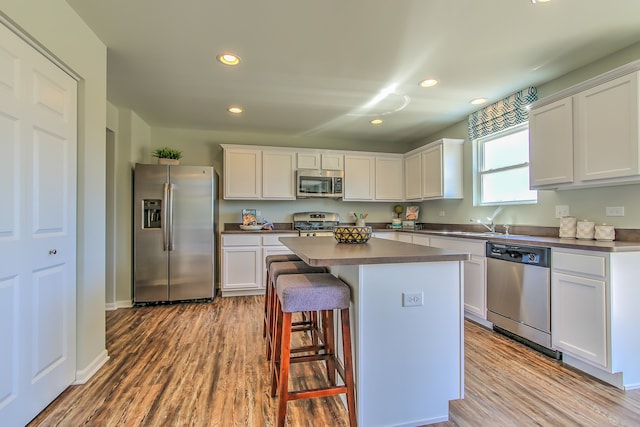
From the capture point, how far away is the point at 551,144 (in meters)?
2.55

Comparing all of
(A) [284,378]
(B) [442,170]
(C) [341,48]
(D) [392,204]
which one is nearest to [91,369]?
(A) [284,378]

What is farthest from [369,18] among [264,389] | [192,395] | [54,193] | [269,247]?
[269,247]

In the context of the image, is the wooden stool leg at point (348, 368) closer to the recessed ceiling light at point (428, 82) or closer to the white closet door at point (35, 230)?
the white closet door at point (35, 230)

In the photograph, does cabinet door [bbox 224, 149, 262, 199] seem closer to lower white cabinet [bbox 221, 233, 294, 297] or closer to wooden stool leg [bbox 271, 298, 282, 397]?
lower white cabinet [bbox 221, 233, 294, 297]

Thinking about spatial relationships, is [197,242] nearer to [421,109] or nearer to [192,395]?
[192,395]

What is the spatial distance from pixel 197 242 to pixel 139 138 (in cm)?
160

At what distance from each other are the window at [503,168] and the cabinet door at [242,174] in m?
3.00

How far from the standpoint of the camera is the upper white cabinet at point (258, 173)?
4285 millimetres

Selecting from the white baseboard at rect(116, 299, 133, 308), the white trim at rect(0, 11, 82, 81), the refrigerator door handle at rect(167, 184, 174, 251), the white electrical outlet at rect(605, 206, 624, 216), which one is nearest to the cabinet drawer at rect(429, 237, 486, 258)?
the white electrical outlet at rect(605, 206, 624, 216)

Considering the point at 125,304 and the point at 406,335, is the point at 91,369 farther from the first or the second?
the point at 406,335

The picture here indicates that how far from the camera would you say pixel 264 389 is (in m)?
1.89

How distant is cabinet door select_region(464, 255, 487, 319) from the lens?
9.62 feet

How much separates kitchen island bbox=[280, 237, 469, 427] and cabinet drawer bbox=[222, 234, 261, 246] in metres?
2.71

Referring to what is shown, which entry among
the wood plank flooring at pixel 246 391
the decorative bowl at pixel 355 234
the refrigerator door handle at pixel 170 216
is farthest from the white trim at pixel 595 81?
the refrigerator door handle at pixel 170 216
